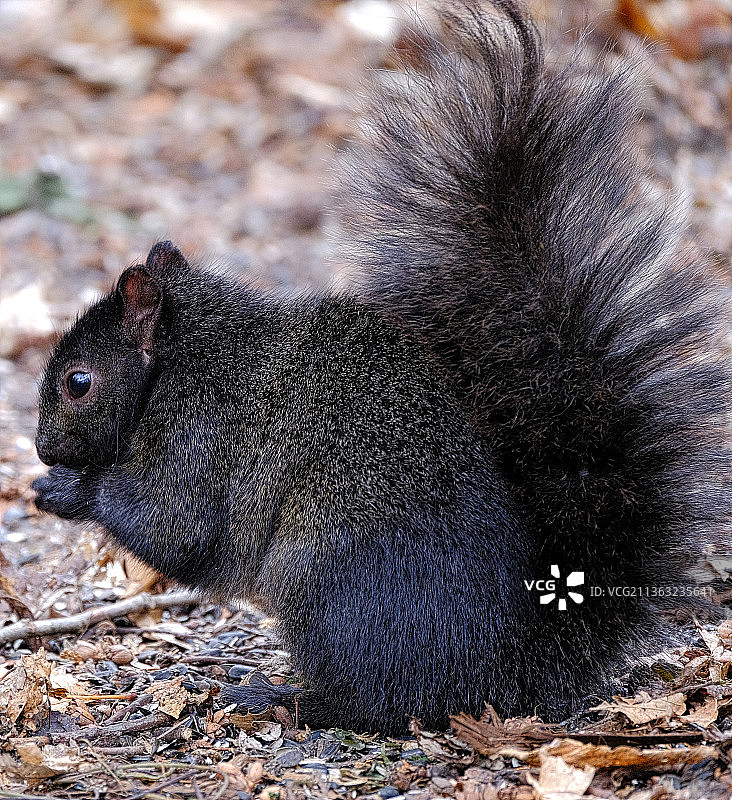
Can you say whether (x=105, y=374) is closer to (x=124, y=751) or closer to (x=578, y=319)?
(x=124, y=751)

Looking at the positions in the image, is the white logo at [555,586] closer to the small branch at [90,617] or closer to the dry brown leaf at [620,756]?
the dry brown leaf at [620,756]

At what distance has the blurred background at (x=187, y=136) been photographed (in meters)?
6.79

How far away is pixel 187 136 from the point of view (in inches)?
365

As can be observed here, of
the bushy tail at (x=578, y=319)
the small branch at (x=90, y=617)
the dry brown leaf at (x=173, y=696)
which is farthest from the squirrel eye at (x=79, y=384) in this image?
the bushy tail at (x=578, y=319)

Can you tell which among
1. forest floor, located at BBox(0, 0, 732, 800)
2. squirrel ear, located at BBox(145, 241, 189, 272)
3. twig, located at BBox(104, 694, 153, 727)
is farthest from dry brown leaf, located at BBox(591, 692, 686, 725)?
squirrel ear, located at BBox(145, 241, 189, 272)

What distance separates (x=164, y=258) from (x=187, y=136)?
569cm

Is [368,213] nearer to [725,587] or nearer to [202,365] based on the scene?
[202,365]

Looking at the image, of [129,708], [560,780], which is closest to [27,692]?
[129,708]

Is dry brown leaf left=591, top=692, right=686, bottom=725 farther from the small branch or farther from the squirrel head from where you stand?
the squirrel head

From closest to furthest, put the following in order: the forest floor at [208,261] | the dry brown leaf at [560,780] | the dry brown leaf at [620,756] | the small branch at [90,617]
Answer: the dry brown leaf at [560,780] < the dry brown leaf at [620,756] < the forest floor at [208,261] < the small branch at [90,617]

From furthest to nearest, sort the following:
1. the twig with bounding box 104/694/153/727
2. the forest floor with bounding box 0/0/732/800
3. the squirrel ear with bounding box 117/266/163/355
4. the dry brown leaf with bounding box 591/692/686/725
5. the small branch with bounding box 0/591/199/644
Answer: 1. the small branch with bounding box 0/591/199/644
2. the squirrel ear with bounding box 117/266/163/355
3. the twig with bounding box 104/694/153/727
4. the dry brown leaf with bounding box 591/692/686/725
5. the forest floor with bounding box 0/0/732/800

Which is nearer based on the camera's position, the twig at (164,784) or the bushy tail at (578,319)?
the twig at (164,784)

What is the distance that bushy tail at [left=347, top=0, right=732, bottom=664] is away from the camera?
3219mm

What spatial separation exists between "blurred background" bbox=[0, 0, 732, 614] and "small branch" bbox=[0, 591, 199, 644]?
69 centimetres
